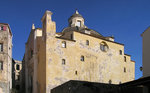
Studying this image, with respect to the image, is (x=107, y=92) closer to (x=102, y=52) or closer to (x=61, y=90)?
(x=61, y=90)

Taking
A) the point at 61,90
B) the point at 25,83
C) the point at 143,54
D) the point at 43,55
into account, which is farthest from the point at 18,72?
the point at 143,54

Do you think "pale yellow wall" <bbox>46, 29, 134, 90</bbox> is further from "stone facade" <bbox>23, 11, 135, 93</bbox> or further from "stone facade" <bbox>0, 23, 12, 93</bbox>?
"stone facade" <bbox>0, 23, 12, 93</bbox>

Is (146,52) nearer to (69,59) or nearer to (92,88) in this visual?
(92,88)

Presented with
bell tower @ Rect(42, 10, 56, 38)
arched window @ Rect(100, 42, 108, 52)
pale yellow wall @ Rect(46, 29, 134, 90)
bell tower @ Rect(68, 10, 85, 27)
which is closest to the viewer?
pale yellow wall @ Rect(46, 29, 134, 90)

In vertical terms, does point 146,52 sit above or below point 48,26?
below

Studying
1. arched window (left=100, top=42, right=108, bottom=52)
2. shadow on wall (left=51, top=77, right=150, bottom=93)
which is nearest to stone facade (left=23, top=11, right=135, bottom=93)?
arched window (left=100, top=42, right=108, bottom=52)

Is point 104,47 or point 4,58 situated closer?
point 4,58

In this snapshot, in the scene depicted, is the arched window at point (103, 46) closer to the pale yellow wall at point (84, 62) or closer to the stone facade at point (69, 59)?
the stone facade at point (69, 59)

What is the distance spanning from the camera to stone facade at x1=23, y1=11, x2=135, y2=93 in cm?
3234

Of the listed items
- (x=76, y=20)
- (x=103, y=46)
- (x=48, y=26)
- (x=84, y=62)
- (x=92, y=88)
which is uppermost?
(x=76, y=20)

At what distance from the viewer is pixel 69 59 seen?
33875 millimetres

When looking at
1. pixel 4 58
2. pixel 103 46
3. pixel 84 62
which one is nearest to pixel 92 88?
pixel 84 62

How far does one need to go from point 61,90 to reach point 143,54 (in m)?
9.83

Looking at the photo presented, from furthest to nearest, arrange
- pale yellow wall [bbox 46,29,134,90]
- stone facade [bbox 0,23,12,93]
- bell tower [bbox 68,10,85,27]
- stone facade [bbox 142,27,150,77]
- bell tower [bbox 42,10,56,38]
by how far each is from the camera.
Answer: bell tower [bbox 68,10,85,27]
bell tower [bbox 42,10,56,38]
stone facade [bbox 0,23,12,93]
pale yellow wall [bbox 46,29,134,90]
stone facade [bbox 142,27,150,77]
